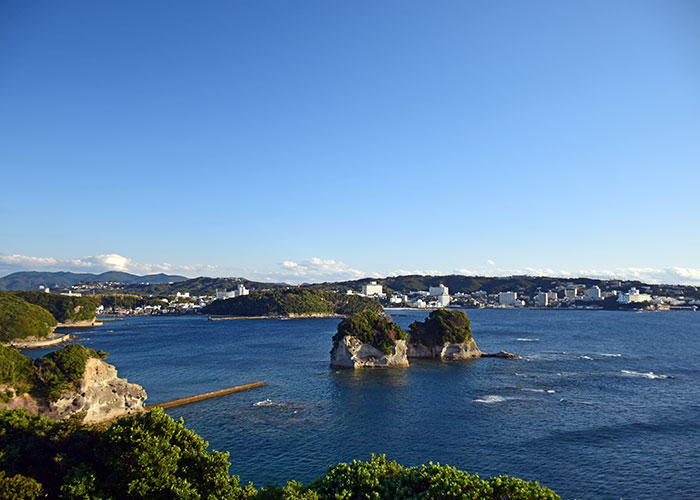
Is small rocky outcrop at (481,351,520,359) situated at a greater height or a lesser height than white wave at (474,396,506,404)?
lesser

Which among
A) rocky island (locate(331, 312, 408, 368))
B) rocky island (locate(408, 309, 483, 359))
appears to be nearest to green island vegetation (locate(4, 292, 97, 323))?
rocky island (locate(331, 312, 408, 368))

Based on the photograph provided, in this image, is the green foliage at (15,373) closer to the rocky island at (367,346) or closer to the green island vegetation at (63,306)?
the rocky island at (367,346)

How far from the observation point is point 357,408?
53.1 meters

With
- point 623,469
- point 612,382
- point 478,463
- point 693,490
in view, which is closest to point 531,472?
point 478,463

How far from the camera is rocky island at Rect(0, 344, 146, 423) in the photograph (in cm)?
4378

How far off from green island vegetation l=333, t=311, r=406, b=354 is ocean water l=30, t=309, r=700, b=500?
18.8 feet

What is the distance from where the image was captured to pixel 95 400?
155 ft

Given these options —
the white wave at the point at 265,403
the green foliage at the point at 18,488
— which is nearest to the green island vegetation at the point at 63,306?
the white wave at the point at 265,403

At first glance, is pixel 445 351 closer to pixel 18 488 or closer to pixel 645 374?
pixel 645 374

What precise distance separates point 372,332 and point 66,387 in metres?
48.9

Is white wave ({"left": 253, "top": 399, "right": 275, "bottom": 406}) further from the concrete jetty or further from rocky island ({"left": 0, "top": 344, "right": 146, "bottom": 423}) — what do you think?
rocky island ({"left": 0, "top": 344, "right": 146, "bottom": 423})

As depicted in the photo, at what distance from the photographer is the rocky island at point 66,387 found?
43781 millimetres

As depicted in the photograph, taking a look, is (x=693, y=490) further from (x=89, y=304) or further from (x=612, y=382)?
(x=89, y=304)

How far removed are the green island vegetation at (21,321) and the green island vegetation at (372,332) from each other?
86.9m
